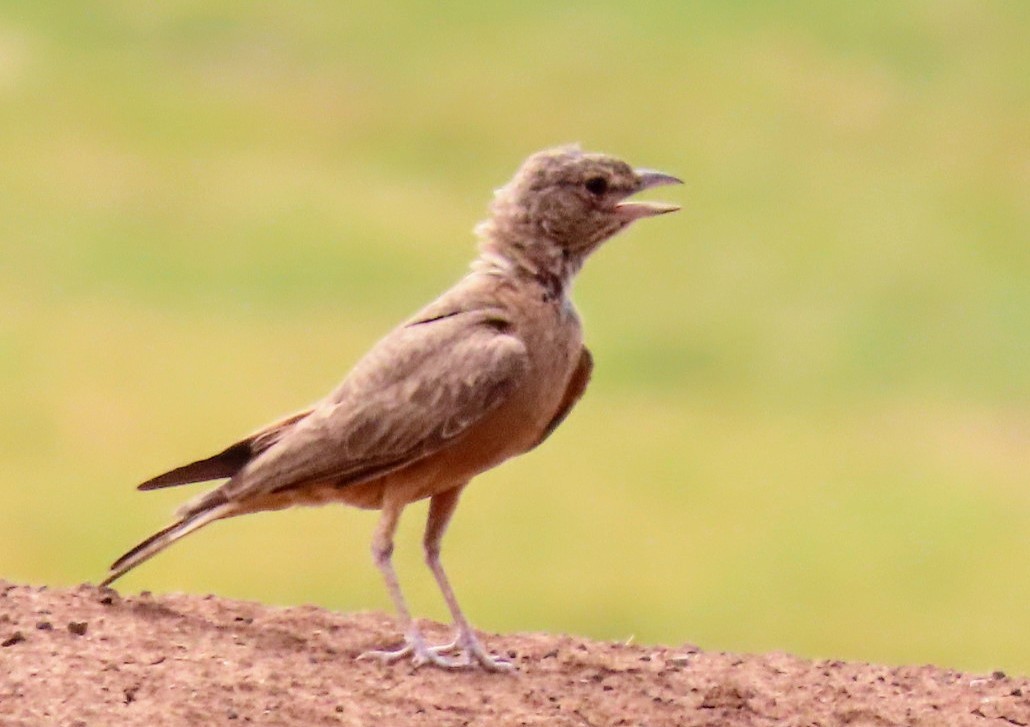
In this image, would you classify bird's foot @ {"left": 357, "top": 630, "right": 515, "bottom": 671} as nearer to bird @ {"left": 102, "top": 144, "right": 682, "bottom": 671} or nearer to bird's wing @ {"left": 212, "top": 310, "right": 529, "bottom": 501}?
bird @ {"left": 102, "top": 144, "right": 682, "bottom": 671}

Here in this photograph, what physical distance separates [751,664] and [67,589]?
253 centimetres

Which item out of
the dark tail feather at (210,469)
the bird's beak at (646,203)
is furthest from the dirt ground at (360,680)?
the bird's beak at (646,203)

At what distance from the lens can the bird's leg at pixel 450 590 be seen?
247 inches

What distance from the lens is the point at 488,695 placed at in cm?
581

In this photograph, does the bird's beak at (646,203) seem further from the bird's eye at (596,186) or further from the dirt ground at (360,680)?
the dirt ground at (360,680)

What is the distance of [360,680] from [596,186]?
2.00m

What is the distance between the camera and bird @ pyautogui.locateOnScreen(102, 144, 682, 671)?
6199mm

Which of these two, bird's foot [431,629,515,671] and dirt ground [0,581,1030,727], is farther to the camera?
bird's foot [431,629,515,671]

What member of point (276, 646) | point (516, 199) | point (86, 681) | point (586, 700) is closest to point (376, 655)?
point (276, 646)

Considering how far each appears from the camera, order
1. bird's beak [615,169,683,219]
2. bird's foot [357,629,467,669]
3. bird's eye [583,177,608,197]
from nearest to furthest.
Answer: bird's foot [357,629,467,669] < bird's beak [615,169,683,219] < bird's eye [583,177,608,197]

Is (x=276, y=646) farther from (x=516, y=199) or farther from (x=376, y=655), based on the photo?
(x=516, y=199)

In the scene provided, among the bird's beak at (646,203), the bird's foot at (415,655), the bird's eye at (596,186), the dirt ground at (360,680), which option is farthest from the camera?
the bird's eye at (596,186)

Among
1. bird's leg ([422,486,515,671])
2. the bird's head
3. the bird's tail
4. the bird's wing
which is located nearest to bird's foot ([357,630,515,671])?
bird's leg ([422,486,515,671])

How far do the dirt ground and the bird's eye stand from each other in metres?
1.70
